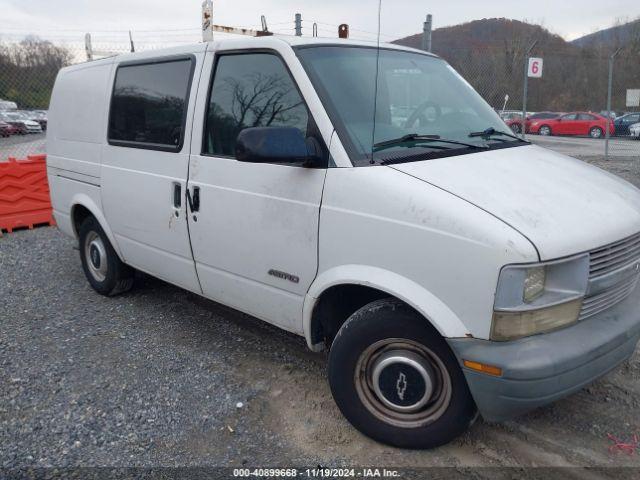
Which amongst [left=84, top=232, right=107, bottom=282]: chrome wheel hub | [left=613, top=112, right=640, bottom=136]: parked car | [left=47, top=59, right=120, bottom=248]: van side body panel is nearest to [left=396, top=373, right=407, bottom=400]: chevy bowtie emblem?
[left=47, top=59, right=120, bottom=248]: van side body panel

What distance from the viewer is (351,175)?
2.72 m

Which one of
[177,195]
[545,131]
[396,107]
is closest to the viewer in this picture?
[396,107]

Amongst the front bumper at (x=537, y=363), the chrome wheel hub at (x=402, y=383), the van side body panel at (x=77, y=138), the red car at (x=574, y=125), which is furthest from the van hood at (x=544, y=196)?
the red car at (x=574, y=125)

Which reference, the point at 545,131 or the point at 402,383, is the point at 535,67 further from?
the point at 545,131

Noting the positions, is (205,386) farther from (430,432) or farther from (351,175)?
(351,175)

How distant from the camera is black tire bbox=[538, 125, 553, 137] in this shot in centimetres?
2872

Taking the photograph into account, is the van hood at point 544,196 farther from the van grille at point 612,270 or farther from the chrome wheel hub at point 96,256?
the chrome wheel hub at point 96,256

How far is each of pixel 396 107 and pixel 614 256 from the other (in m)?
1.42

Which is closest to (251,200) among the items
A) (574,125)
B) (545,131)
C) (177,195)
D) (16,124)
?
(177,195)

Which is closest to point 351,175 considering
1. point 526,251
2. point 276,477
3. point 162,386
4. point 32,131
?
point 526,251

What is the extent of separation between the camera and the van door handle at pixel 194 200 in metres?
3.54

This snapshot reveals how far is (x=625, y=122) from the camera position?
25125 mm

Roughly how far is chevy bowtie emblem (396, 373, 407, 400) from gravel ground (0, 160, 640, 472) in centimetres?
31

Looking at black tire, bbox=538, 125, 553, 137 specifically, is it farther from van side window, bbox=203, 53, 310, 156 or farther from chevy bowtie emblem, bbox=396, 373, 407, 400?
chevy bowtie emblem, bbox=396, 373, 407, 400
